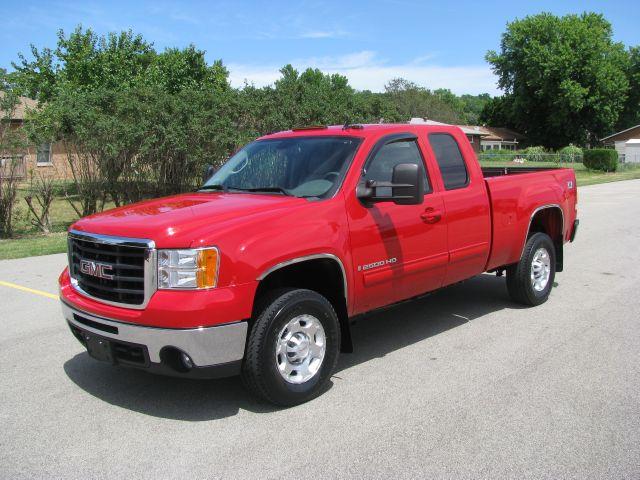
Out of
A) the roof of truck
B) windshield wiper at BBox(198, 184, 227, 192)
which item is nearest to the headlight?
windshield wiper at BBox(198, 184, 227, 192)

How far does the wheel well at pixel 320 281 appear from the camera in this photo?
442 centimetres

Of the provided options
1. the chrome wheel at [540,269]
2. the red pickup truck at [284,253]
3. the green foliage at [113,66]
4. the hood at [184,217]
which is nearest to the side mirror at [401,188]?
the red pickup truck at [284,253]

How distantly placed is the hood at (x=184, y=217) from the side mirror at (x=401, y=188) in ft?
1.78

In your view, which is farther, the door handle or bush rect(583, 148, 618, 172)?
bush rect(583, 148, 618, 172)

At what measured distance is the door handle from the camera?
5268mm

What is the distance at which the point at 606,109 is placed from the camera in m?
65.2

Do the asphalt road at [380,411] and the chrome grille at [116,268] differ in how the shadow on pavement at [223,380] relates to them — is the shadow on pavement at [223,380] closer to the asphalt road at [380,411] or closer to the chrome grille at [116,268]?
the asphalt road at [380,411]

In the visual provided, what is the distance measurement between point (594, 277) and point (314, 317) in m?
5.46

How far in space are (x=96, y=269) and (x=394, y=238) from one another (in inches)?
90.0

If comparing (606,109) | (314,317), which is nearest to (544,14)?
(606,109)

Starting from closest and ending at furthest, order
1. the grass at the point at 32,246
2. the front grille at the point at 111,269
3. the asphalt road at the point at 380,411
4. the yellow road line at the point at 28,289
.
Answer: the asphalt road at the point at 380,411
the front grille at the point at 111,269
the yellow road line at the point at 28,289
the grass at the point at 32,246

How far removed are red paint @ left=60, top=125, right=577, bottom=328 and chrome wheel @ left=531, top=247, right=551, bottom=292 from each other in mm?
450

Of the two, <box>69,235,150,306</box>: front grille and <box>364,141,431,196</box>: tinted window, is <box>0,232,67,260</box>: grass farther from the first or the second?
<box>364,141,431,196</box>: tinted window

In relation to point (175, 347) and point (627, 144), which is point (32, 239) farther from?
point (627, 144)
